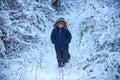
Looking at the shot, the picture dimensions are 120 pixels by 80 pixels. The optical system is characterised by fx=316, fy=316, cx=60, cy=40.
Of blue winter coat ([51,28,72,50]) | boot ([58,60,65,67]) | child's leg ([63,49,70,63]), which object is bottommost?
boot ([58,60,65,67])

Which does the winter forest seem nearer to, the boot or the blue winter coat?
the boot

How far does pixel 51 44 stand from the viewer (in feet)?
37.8

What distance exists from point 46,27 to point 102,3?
256cm

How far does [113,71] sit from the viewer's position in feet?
30.8

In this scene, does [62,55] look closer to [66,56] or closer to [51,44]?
[66,56]

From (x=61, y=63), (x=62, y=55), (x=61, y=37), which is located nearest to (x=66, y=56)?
(x=62, y=55)

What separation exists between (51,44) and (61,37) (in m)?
2.03

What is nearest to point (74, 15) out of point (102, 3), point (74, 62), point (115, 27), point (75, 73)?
point (102, 3)

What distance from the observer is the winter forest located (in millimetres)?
9391

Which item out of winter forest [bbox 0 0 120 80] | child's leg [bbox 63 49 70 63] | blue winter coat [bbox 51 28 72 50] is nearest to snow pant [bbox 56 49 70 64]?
child's leg [bbox 63 49 70 63]

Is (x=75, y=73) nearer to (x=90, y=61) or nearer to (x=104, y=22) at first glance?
(x=90, y=61)

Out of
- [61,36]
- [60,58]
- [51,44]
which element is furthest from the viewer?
[51,44]

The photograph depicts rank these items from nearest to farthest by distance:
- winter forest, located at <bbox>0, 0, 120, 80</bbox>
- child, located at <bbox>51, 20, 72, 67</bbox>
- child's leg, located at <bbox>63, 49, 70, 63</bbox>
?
winter forest, located at <bbox>0, 0, 120, 80</bbox>, child, located at <bbox>51, 20, 72, 67</bbox>, child's leg, located at <bbox>63, 49, 70, 63</bbox>

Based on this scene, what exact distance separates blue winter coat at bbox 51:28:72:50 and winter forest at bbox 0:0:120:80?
760 millimetres
